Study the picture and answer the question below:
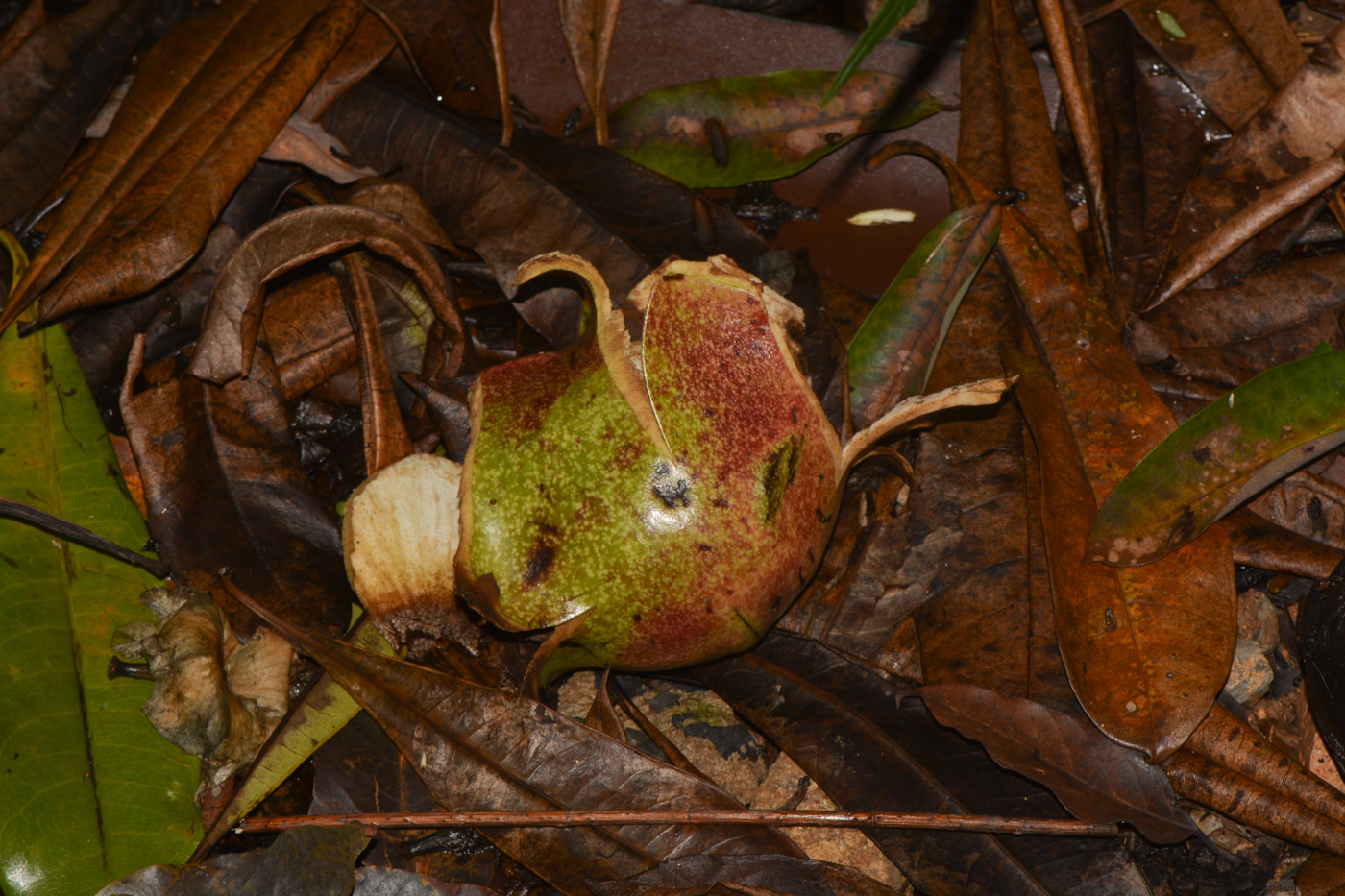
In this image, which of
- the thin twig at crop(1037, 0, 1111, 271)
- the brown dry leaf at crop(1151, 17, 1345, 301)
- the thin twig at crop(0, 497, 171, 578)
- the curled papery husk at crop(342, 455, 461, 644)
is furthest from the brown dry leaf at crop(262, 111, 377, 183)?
the brown dry leaf at crop(1151, 17, 1345, 301)

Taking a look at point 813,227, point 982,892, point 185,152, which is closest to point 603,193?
point 813,227

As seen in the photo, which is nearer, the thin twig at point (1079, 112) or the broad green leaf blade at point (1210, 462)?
the broad green leaf blade at point (1210, 462)

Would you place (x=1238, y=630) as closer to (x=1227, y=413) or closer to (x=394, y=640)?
(x=1227, y=413)

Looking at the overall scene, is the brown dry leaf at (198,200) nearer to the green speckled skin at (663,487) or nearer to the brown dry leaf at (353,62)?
the brown dry leaf at (353,62)

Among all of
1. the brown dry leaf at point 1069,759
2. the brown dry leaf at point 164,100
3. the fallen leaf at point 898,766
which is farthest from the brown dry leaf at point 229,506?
the brown dry leaf at point 1069,759

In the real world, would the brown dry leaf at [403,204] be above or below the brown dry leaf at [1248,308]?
above

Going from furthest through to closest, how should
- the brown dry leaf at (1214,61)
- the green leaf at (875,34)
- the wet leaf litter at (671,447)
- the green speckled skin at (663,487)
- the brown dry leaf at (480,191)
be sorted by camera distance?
the brown dry leaf at (1214,61) → the brown dry leaf at (480,191) → the wet leaf litter at (671,447) → the green speckled skin at (663,487) → the green leaf at (875,34)
